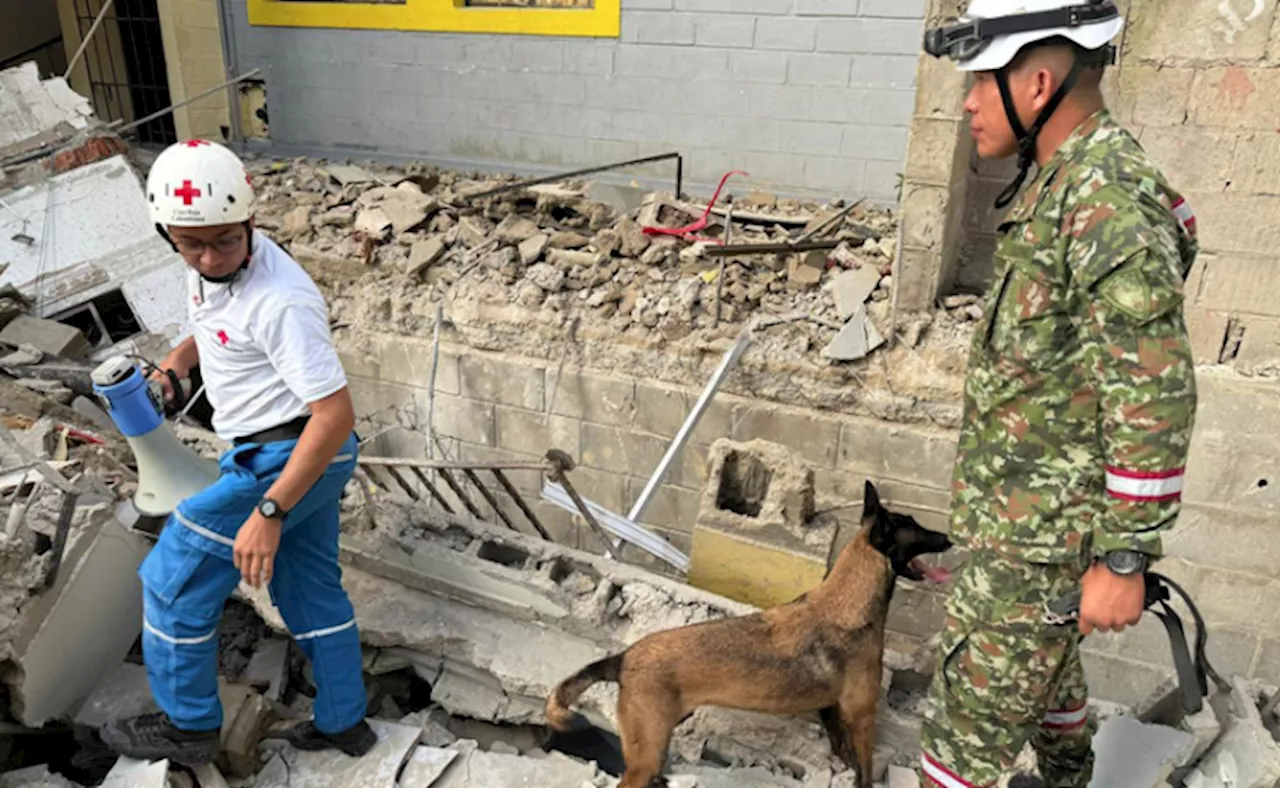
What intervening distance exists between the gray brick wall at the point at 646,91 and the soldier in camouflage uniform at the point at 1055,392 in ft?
14.6

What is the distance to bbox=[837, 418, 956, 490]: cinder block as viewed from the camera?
13.0ft

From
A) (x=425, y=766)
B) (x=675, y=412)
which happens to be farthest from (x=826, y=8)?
(x=425, y=766)

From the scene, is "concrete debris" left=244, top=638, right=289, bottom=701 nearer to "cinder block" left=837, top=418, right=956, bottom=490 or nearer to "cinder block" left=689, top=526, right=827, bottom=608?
"cinder block" left=689, top=526, right=827, bottom=608

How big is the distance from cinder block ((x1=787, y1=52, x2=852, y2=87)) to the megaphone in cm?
500

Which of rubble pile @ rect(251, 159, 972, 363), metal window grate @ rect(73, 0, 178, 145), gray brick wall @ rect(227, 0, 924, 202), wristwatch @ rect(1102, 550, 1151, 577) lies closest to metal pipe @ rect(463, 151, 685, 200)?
rubble pile @ rect(251, 159, 972, 363)

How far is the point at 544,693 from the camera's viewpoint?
10.2 ft

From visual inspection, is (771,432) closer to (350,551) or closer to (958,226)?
(958,226)

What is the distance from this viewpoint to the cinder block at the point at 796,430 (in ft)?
13.7

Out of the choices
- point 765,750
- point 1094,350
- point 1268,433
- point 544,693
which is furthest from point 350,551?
point 1268,433

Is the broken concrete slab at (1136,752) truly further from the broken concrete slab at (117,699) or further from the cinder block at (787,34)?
the cinder block at (787,34)

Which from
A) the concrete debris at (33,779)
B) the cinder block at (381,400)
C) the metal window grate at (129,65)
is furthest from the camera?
the metal window grate at (129,65)

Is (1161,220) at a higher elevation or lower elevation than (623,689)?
higher

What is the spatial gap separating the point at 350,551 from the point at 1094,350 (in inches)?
115

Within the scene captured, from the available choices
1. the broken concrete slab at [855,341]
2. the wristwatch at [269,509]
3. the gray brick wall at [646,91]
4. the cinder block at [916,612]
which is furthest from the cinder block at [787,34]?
the wristwatch at [269,509]
